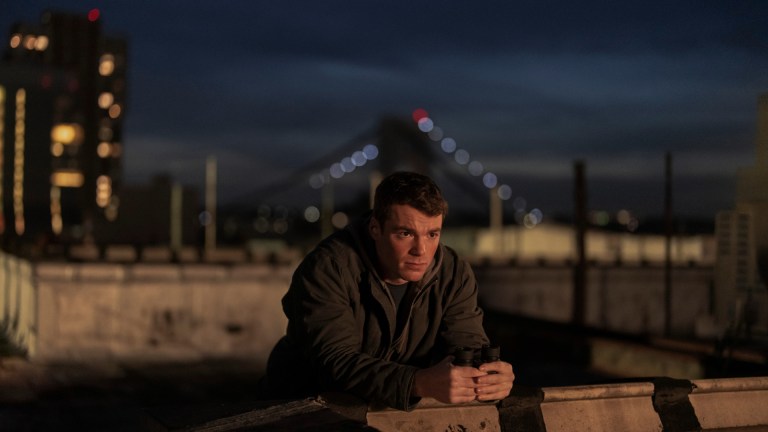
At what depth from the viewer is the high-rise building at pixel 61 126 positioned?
2995 inches

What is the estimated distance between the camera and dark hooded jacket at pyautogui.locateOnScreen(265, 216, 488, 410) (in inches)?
154

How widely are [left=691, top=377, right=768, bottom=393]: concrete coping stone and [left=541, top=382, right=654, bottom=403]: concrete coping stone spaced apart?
1.07ft

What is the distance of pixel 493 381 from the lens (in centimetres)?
387

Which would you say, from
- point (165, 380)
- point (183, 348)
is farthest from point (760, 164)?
point (183, 348)

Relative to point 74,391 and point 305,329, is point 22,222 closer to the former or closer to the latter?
point 74,391

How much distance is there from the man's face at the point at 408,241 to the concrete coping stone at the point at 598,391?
92 cm

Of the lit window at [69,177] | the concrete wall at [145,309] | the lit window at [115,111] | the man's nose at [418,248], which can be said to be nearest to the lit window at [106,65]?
the lit window at [115,111]

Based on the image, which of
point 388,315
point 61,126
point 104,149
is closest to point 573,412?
point 388,315

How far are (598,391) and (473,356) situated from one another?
927 mm

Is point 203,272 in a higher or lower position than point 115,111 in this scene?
lower

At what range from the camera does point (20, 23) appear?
9556cm

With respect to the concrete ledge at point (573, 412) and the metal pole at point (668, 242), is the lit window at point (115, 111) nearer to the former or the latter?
the metal pole at point (668, 242)

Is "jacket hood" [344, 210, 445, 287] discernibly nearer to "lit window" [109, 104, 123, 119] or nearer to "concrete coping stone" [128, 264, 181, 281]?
"concrete coping stone" [128, 264, 181, 281]

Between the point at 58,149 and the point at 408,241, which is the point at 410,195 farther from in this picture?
the point at 58,149
